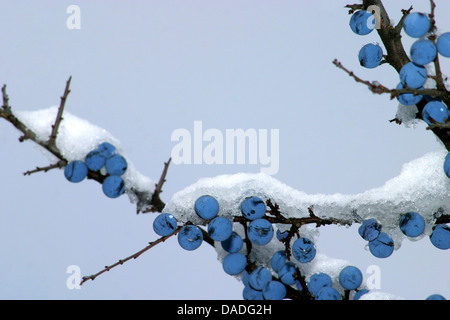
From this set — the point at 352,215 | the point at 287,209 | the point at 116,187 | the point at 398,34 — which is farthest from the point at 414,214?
the point at 116,187

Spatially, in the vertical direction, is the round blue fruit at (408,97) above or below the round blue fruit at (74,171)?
above

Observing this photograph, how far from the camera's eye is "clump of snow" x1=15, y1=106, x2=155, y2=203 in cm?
100

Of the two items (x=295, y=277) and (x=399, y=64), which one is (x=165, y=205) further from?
(x=399, y=64)

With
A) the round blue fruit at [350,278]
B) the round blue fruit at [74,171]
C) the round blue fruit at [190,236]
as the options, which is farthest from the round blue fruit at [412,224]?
the round blue fruit at [74,171]

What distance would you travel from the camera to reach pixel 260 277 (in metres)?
1.06

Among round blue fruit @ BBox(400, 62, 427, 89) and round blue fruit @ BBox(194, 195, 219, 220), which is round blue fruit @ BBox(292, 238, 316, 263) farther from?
round blue fruit @ BBox(400, 62, 427, 89)

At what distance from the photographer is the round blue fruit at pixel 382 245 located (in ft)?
3.28

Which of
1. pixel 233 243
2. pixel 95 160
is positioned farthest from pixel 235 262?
pixel 95 160

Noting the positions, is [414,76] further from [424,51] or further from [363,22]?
[363,22]

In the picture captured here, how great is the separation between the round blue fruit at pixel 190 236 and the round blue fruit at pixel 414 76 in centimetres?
48

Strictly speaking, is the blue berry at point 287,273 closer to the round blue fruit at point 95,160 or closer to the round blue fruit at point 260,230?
the round blue fruit at point 260,230

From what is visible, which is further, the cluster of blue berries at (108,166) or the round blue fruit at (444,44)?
the cluster of blue berries at (108,166)

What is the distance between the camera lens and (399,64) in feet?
3.22

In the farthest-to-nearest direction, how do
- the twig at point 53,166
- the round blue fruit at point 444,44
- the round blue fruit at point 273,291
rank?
the round blue fruit at point 273,291
the twig at point 53,166
the round blue fruit at point 444,44
